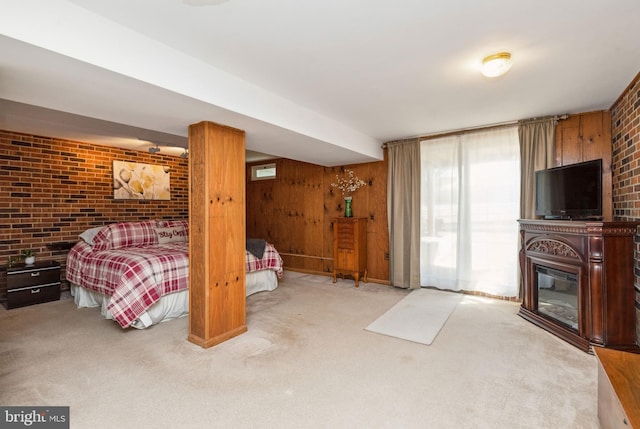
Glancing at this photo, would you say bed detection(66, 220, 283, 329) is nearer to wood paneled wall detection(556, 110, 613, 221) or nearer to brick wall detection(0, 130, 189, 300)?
brick wall detection(0, 130, 189, 300)

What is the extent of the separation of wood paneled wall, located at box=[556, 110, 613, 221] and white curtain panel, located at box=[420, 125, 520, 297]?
0.46 m

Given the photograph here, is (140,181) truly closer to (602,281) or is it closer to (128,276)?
(128,276)

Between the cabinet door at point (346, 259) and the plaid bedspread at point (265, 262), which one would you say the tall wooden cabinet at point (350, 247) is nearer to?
the cabinet door at point (346, 259)

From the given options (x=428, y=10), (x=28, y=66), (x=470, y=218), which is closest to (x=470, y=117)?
(x=470, y=218)

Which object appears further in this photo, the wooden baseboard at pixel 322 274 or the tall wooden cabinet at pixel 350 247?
the wooden baseboard at pixel 322 274

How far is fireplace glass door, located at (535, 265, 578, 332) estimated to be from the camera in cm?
281

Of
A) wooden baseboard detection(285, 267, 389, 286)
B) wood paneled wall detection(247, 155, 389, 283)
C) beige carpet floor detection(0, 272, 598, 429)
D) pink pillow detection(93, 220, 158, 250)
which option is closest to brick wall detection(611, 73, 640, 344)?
beige carpet floor detection(0, 272, 598, 429)

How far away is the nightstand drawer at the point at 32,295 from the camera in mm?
3712

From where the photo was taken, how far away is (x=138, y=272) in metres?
3.11

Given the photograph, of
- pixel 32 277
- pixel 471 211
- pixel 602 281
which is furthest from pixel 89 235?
pixel 602 281

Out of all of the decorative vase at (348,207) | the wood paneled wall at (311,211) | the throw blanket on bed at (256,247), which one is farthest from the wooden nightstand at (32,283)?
the decorative vase at (348,207)

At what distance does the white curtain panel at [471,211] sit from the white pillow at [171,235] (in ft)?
12.4

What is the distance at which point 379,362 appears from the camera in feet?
7.97

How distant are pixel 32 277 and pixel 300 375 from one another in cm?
387
